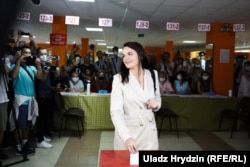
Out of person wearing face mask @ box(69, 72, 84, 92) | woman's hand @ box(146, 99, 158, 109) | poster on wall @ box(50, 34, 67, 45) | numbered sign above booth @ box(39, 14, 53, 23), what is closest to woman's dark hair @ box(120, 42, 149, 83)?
woman's hand @ box(146, 99, 158, 109)

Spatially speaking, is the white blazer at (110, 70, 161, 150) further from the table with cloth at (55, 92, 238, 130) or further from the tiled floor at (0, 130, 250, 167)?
the table with cloth at (55, 92, 238, 130)

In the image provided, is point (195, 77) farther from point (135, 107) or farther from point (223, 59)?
point (135, 107)

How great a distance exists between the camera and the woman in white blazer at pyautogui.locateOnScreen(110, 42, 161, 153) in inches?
78.6

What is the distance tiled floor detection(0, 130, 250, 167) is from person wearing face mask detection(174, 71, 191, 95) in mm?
1074

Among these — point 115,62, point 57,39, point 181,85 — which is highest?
point 57,39

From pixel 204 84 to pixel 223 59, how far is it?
215 centimetres

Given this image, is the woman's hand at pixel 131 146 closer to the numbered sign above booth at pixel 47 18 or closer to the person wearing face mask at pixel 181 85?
the person wearing face mask at pixel 181 85

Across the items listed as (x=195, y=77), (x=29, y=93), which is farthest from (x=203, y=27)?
(x=29, y=93)

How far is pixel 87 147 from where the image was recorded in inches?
197

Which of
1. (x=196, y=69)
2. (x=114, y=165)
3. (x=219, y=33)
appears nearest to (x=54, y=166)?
(x=114, y=165)

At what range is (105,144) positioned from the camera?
17.1 feet

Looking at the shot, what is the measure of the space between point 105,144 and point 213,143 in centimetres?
201

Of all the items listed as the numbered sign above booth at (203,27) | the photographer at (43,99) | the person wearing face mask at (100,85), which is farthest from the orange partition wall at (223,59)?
the photographer at (43,99)

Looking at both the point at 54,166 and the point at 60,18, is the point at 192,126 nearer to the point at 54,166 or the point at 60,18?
the point at 54,166
